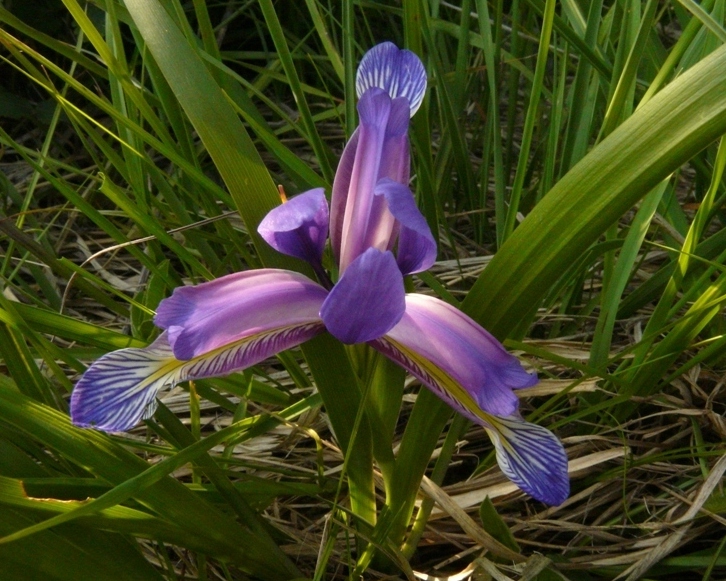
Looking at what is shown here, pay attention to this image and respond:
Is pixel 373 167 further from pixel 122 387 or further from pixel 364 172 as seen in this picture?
pixel 122 387

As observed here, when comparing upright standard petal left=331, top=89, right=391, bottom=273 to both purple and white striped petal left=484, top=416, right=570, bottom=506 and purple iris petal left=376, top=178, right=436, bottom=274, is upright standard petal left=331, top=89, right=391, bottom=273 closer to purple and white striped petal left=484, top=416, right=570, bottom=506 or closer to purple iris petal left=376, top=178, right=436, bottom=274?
purple iris petal left=376, top=178, right=436, bottom=274

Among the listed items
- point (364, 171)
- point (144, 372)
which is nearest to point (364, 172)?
point (364, 171)

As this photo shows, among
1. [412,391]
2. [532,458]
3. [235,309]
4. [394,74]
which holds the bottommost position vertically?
[412,391]

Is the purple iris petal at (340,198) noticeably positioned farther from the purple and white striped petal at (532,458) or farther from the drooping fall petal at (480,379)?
the purple and white striped petal at (532,458)

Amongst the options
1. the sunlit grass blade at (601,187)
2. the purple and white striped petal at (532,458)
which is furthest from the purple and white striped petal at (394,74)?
the purple and white striped petal at (532,458)

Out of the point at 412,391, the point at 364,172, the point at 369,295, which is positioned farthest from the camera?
the point at 412,391

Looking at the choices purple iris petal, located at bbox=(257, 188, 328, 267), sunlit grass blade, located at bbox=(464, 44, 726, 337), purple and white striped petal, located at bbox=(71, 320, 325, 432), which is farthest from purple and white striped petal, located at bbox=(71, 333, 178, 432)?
sunlit grass blade, located at bbox=(464, 44, 726, 337)
